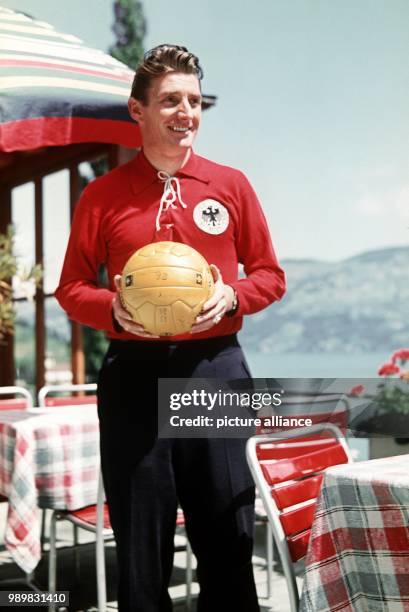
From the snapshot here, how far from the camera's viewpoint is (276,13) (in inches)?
83.8

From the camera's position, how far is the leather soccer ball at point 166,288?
4.12 ft

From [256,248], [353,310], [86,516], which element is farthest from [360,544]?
[353,310]

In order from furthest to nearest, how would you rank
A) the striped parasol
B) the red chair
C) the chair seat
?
the striped parasol → the chair seat → the red chair

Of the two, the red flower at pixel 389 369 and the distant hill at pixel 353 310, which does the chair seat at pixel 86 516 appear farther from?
the distant hill at pixel 353 310

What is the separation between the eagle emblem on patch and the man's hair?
0.21 m

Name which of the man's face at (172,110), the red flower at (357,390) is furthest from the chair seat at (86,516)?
the man's face at (172,110)

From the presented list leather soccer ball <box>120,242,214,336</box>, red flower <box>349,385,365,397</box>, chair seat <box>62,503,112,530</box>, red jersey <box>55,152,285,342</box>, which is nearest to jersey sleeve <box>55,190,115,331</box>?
red jersey <box>55,152,285,342</box>

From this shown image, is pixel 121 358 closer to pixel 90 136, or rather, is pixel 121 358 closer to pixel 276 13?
pixel 276 13

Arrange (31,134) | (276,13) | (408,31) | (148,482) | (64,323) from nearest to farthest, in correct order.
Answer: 1. (148,482)
2. (408,31)
3. (276,13)
4. (31,134)
5. (64,323)

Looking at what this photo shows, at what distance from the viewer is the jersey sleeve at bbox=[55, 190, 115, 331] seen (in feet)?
4.63

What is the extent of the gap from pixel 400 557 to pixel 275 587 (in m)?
1.72

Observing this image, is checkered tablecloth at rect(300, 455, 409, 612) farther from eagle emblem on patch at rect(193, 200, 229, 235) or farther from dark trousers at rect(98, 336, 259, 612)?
eagle emblem on patch at rect(193, 200, 229, 235)

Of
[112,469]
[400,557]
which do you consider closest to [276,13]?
[112,469]

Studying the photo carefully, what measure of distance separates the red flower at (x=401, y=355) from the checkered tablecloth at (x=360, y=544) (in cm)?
223
